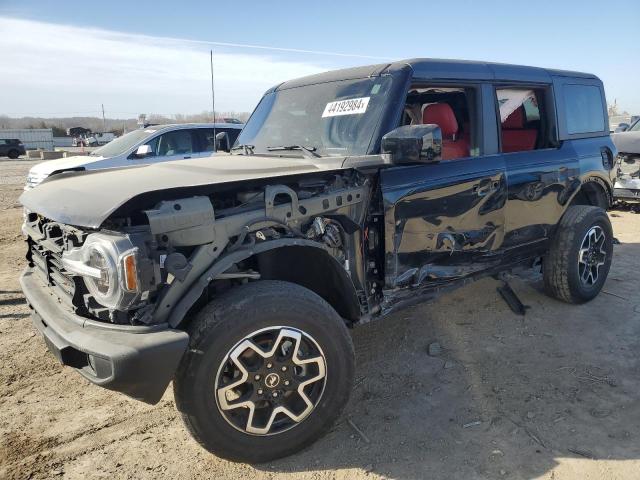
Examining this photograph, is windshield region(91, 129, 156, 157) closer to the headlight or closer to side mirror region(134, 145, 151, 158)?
side mirror region(134, 145, 151, 158)

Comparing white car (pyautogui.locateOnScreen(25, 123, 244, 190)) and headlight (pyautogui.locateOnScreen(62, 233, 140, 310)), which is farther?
white car (pyautogui.locateOnScreen(25, 123, 244, 190))

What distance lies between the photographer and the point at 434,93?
4211 mm

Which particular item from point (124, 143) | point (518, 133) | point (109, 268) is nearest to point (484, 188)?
point (518, 133)

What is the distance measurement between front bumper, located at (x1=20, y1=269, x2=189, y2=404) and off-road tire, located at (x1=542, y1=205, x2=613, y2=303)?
142 inches

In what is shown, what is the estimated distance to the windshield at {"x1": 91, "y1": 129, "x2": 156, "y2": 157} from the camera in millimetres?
9523

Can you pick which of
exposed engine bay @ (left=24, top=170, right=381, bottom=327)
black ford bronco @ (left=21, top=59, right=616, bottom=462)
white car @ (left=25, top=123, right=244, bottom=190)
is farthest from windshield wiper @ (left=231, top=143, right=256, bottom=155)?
white car @ (left=25, top=123, right=244, bottom=190)

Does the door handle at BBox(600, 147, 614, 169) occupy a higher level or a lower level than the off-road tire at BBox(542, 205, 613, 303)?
higher

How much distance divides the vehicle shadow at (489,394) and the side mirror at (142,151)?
6113 millimetres

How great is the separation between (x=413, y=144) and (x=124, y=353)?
1818 millimetres

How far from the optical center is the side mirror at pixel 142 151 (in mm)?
8875

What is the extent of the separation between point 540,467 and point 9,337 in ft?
13.2

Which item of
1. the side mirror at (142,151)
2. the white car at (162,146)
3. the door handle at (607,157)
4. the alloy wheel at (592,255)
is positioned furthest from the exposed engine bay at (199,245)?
the white car at (162,146)

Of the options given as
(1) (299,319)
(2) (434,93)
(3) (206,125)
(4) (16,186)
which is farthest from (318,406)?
(4) (16,186)

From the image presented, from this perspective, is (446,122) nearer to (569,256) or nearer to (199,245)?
(569,256)
